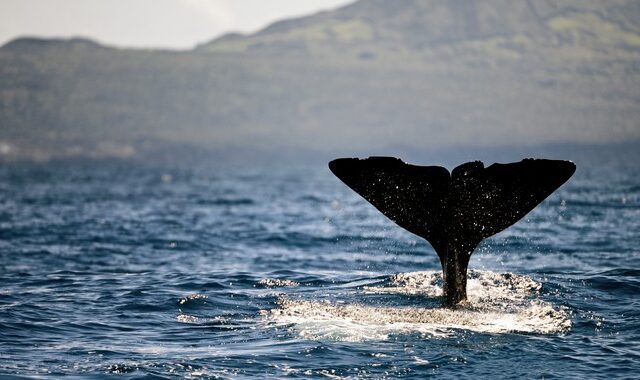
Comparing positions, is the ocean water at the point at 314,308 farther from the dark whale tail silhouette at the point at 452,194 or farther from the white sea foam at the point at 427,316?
the dark whale tail silhouette at the point at 452,194

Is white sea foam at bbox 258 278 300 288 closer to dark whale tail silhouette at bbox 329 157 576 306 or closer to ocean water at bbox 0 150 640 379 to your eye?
ocean water at bbox 0 150 640 379

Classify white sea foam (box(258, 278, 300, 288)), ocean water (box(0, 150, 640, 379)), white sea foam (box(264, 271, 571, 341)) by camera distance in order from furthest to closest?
white sea foam (box(258, 278, 300, 288))
white sea foam (box(264, 271, 571, 341))
ocean water (box(0, 150, 640, 379))

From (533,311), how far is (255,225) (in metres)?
17.3

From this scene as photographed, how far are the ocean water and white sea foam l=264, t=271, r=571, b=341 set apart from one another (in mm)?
33

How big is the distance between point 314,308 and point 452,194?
7.82 ft

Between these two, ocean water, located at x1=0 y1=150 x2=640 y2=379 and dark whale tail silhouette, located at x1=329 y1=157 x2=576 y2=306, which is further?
dark whale tail silhouette, located at x1=329 y1=157 x2=576 y2=306

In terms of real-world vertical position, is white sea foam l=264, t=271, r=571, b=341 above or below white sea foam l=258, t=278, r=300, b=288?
below

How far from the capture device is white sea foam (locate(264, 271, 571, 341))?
10.8 meters

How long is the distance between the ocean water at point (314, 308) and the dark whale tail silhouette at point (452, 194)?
971mm

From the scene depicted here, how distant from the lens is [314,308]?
1225 cm

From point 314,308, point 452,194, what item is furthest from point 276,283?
point 452,194

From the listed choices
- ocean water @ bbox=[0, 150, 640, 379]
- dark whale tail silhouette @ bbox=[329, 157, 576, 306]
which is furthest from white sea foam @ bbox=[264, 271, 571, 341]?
dark whale tail silhouette @ bbox=[329, 157, 576, 306]

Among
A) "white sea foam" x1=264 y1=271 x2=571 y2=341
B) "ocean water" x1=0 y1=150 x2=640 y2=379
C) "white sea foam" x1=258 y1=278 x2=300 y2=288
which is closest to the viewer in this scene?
"ocean water" x1=0 y1=150 x2=640 y2=379

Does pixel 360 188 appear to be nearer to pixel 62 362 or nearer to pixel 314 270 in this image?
pixel 62 362
